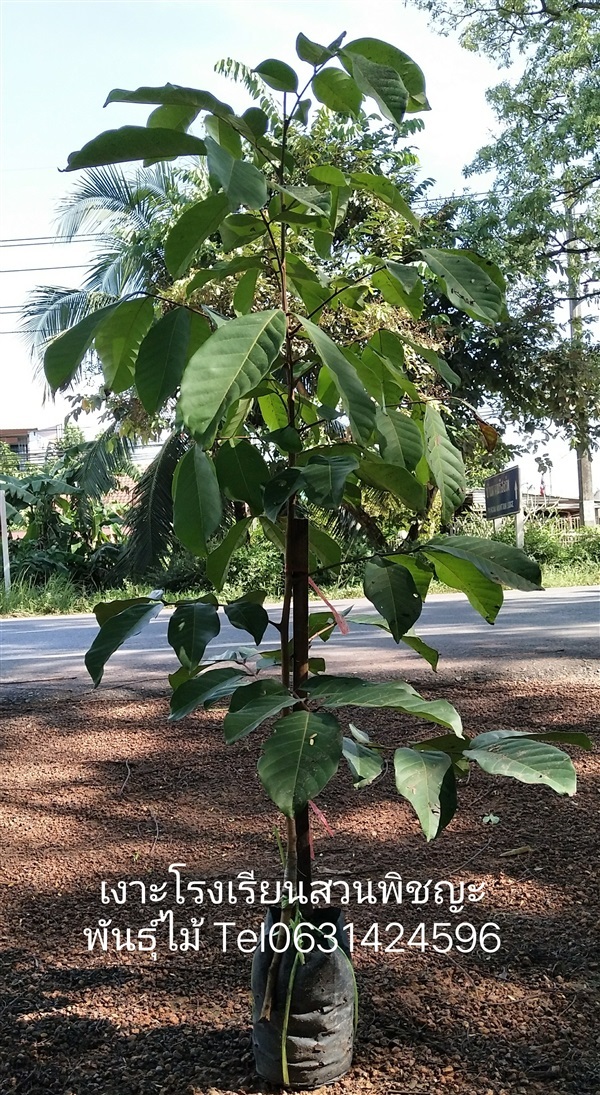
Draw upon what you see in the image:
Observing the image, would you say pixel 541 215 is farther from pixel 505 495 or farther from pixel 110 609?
pixel 110 609

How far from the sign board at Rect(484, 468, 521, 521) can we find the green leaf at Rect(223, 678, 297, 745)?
1253 centimetres

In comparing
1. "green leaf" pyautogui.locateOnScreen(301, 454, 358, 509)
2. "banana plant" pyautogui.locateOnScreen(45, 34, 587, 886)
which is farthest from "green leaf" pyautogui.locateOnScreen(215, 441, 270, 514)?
"green leaf" pyautogui.locateOnScreen(301, 454, 358, 509)

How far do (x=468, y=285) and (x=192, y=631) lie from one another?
1.97 feet

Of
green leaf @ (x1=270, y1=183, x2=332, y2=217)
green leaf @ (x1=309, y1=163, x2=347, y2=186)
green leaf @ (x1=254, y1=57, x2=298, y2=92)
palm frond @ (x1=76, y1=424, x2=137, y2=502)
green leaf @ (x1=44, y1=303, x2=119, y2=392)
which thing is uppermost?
palm frond @ (x1=76, y1=424, x2=137, y2=502)

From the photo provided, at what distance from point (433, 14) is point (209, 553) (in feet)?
35.0

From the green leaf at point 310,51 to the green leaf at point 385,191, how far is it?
0.17 metres

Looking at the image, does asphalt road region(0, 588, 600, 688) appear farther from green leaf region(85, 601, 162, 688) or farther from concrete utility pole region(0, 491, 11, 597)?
concrete utility pole region(0, 491, 11, 597)

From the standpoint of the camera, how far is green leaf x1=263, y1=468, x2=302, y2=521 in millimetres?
1148

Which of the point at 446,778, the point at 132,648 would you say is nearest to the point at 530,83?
the point at 132,648

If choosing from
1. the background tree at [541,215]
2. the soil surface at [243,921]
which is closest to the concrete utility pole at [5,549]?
the background tree at [541,215]

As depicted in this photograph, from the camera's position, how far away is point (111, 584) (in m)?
14.9

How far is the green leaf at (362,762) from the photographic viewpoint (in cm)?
125

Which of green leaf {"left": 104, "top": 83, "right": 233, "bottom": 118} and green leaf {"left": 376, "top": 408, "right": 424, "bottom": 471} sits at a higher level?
green leaf {"left": 104, "top": 83, "right": 233, "bottom": 118}

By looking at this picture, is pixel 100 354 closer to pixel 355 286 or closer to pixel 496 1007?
pixel 355 286
